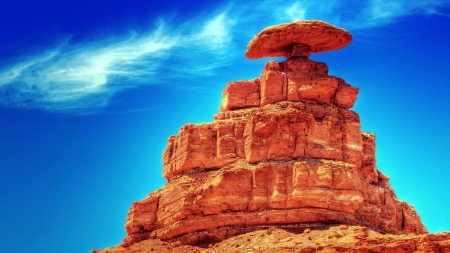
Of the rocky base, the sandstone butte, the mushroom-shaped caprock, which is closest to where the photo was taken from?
the rocky base

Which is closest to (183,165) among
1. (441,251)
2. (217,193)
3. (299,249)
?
(217,193)

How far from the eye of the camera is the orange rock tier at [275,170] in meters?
71.6

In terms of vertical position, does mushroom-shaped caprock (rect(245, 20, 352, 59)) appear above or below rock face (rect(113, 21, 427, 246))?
above

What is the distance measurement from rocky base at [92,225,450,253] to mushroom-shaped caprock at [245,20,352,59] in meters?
15.1

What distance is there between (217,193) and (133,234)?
8673mm

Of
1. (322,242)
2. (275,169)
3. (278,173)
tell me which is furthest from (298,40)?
(322,242)

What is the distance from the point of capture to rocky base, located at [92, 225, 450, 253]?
6278cm

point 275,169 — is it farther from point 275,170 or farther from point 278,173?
point 278,173

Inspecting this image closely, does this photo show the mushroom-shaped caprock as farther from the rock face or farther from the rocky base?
the rocky base

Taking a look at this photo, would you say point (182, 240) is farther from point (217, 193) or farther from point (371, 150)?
point (371, 150)

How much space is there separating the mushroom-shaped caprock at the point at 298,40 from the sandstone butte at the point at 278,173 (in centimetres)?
9

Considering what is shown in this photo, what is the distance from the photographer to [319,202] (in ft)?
233

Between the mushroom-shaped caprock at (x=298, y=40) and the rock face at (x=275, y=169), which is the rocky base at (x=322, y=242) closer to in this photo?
the rock face at (x=275, y=169)

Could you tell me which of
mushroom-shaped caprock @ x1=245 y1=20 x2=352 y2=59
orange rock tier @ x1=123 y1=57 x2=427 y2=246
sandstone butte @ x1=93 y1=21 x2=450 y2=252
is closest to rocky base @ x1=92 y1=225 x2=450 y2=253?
sandstone butte @ x1=93 y1=21 x2=450 y2=252
